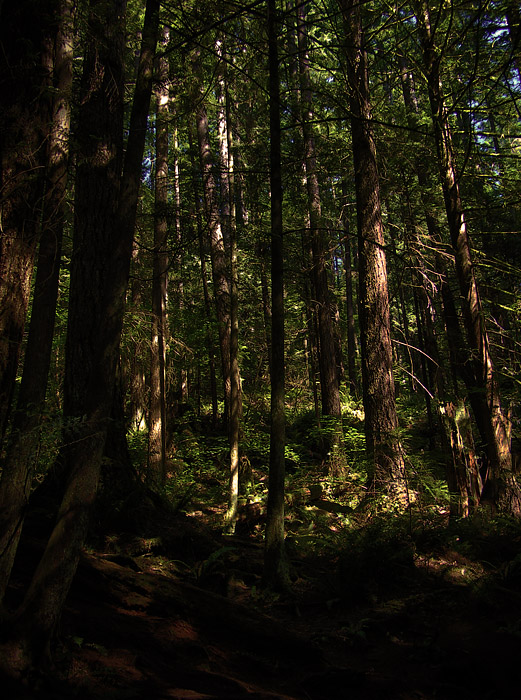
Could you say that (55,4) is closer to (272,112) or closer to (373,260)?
(272,112)

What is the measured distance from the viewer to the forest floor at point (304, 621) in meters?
3.12

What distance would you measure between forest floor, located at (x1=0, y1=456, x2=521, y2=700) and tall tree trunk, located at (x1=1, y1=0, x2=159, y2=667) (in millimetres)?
430

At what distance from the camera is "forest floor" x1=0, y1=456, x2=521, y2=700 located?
10.2 feet

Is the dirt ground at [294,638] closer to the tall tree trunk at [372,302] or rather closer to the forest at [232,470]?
the forest at [232,470]

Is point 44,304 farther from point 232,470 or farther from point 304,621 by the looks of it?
point 232,470

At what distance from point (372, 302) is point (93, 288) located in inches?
204

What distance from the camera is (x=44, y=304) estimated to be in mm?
4621

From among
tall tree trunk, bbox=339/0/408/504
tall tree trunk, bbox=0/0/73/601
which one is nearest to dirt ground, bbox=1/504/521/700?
tall tree trunk, bbox=0/0/73/601

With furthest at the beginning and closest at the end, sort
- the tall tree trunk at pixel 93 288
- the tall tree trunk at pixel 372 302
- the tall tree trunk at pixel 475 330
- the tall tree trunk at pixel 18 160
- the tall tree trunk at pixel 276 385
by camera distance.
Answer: the tall tree trunk at pixel 372 302, the tall tree trunk at pixel 475 330, the tall tree trunk at pixel 276 385, the tall tree trunk at pixel 18 160, the tall tree trunk at pixel 93 288

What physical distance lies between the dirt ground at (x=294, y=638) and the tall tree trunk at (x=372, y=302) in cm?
276

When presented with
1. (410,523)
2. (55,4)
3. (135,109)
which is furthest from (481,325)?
(55,4)

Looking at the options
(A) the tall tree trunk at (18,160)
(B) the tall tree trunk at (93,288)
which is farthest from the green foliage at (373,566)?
(A) the tall tree trunk at (18,160)

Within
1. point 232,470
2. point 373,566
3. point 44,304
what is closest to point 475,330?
point 373,566

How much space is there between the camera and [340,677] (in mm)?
3330
